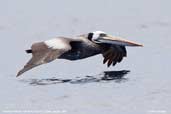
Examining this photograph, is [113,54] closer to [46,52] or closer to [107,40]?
[107,40]

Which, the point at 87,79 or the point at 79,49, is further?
the point at 79,49

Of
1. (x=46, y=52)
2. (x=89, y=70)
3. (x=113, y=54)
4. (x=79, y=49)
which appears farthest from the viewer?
(x=113, y=54)

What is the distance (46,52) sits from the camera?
25500 mm

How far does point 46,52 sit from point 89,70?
210cm

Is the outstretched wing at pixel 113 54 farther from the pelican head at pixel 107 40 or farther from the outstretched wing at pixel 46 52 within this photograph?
the outstretched wing at pixel 46 52

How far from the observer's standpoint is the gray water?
23.0m

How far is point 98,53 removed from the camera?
27469 mm

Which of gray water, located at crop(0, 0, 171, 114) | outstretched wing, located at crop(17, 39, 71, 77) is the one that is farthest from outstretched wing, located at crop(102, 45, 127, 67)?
outstretched wing, located at crop(17, 39, 71, 77)

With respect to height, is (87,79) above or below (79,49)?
below

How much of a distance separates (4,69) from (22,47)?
3854mm

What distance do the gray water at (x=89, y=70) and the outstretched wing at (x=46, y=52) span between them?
57 centimetres

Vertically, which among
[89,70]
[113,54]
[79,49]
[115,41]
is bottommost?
[89,70]

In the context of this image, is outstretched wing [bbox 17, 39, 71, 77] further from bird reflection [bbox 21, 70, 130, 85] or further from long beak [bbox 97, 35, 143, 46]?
long beak [bbox 97, 35, 143, 46]

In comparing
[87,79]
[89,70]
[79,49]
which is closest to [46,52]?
[87,79]
